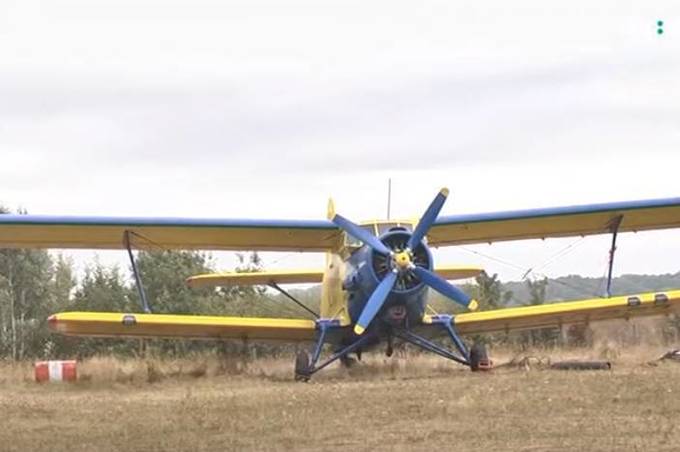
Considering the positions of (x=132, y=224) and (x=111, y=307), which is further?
(x=111, y=307)

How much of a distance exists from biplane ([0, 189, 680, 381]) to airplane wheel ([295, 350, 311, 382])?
2cm

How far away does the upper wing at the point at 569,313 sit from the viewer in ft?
62.0

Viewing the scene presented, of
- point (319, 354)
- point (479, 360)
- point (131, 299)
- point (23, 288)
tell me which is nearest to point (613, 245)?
point (479, 360)

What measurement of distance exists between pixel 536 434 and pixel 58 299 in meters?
45.0

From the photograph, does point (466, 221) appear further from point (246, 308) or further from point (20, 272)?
point (20, 272)

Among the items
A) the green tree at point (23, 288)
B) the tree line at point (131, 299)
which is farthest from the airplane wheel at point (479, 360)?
the green tree at point (23, 288)

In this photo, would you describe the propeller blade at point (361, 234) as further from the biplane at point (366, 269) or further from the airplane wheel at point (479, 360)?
the airplane wheel at point (479, 360)

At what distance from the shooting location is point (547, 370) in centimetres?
1645

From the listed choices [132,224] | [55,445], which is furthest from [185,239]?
[55,445]

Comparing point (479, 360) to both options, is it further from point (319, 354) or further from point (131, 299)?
point (131, 299)

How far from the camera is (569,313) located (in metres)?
19.4

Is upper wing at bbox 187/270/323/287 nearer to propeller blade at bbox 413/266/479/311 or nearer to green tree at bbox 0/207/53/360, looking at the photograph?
propeller blade at bbox 413/266/479/311

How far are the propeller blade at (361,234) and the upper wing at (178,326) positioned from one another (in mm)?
2199

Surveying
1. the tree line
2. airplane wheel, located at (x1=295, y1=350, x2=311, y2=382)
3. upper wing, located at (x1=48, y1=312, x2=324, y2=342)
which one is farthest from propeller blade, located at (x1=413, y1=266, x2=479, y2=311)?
the tree line
